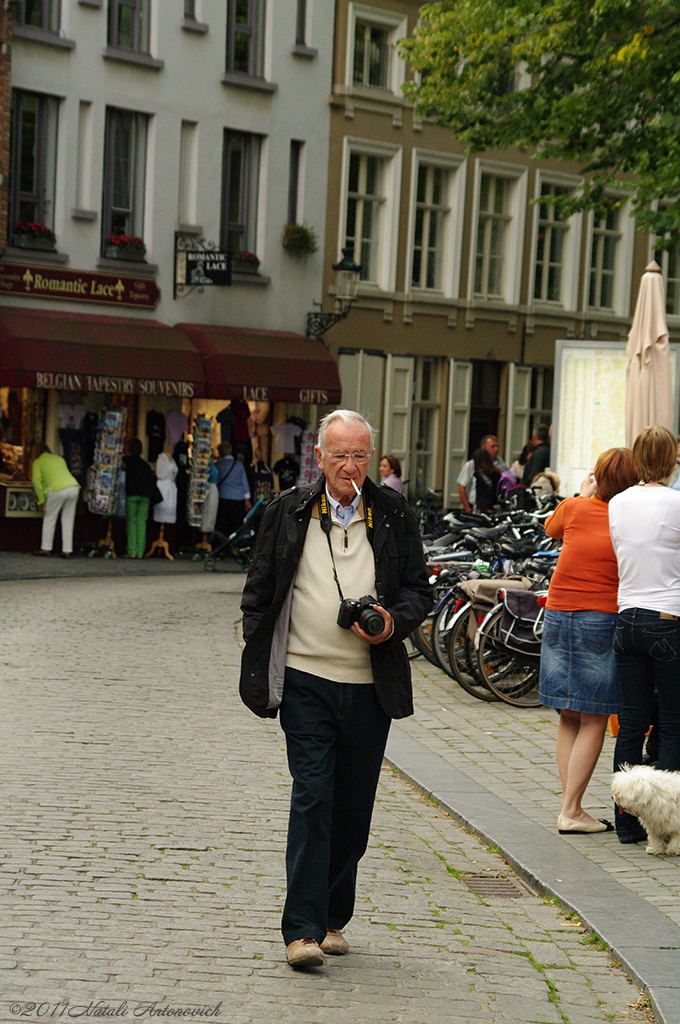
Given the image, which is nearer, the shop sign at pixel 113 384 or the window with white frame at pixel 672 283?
the shop sign at pixel 113 384

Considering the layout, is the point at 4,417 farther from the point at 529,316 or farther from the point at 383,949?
the point at 383,949

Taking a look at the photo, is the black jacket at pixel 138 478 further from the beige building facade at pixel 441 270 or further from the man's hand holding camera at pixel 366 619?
the man's hand holding camera at pixel 366 619

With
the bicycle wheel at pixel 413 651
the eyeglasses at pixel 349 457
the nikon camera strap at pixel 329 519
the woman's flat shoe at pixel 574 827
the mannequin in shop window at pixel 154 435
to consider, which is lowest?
the bicycle wheel at pixel 413 651

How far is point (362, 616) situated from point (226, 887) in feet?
5.49

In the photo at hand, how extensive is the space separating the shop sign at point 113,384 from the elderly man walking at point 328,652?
17.1 m

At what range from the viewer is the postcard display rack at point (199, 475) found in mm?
23547

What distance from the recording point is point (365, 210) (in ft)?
90.4

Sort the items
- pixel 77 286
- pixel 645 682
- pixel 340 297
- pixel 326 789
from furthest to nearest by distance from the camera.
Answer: pixel 340 297, pixel 77 286, pixel 645 682, pixel 326 789

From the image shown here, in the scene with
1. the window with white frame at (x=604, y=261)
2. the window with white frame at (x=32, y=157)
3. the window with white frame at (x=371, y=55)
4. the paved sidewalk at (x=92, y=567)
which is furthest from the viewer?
the window with white frame at (x=604, y=261)

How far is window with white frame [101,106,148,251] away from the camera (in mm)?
23953

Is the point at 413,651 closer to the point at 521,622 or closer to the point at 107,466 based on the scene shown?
the point at 521,622

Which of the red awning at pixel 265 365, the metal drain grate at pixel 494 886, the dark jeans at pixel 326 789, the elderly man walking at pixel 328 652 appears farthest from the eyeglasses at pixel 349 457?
the red awning at pixel 265 365

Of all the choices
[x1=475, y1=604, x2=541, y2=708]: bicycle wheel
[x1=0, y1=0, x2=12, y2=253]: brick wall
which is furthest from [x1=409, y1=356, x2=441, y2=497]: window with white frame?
[x1=475, y1=604, x2=541, y2=708]: bicycle wheel

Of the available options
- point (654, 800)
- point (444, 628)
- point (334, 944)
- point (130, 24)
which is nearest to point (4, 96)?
point (130, 24)
